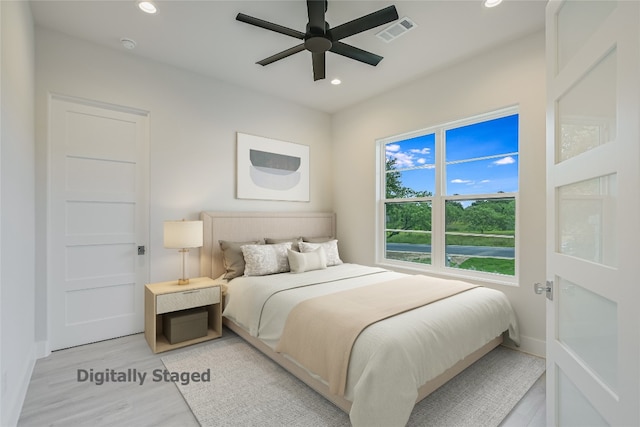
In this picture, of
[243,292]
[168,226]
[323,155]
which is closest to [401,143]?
[323,155]

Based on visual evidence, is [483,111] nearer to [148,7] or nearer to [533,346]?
[533,346]

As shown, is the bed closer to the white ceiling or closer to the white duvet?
the white duvet

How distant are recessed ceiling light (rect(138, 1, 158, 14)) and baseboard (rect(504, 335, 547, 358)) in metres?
4.44

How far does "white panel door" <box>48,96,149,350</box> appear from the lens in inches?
108

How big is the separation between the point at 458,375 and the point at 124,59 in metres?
4.42

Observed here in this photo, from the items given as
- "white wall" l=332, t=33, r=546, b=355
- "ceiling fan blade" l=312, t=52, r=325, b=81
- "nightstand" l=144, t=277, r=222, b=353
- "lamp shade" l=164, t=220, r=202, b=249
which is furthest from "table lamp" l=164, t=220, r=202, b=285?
"white wall" l=332, t=33, r=546, b=355

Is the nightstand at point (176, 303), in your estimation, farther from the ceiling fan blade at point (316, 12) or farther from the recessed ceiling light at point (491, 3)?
the recessed ceiling light at point (491, 3)

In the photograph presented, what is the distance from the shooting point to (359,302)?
2266 millimetres

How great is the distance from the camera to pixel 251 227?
3.83 metres

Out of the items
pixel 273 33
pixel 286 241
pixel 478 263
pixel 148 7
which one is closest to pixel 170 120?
pixel 148 7

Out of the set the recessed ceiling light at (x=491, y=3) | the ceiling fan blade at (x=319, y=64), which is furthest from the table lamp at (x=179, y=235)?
the recessed ceiling light at (x=491, y=3)

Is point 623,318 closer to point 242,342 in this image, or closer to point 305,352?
point 305,352

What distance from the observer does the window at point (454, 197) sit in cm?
311

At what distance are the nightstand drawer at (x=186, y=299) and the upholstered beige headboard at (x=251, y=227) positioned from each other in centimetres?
54
